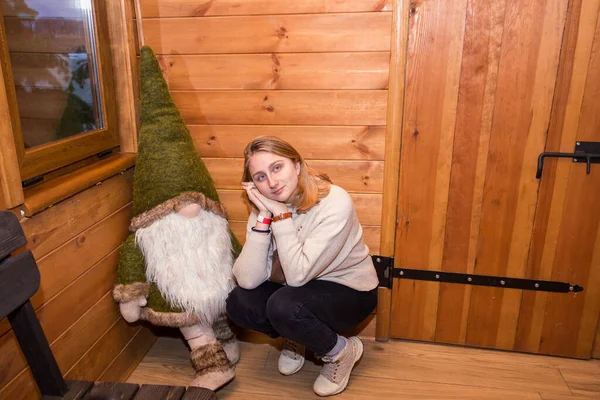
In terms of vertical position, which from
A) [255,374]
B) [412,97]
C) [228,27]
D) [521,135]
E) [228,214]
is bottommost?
[255,374]

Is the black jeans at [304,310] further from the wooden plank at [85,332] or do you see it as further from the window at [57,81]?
the window at [57,81]

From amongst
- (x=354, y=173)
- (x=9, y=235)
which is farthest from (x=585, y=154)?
(x=9, y=235)

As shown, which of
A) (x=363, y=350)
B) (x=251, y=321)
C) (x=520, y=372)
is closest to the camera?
(x=251, y=321)

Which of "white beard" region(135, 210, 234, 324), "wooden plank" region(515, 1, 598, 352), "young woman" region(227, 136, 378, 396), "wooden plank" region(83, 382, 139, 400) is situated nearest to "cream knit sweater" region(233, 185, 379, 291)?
"young woman" region(227, 136, 378, 396)

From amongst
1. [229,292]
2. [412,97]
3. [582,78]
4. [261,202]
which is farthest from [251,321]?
[582,78]

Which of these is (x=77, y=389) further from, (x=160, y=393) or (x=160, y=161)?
(x=160, y=161)

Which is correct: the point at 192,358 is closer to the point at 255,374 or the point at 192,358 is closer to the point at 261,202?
the point at 255,374

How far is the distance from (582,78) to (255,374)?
5.17ft

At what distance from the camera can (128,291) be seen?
1.76 meters

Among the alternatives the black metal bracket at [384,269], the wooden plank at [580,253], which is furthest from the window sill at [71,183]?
the wooden plank at [580,253]

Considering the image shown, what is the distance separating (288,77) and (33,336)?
3.87 feet

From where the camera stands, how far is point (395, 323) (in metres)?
2.11

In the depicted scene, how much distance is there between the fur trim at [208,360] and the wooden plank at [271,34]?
1.10 metres

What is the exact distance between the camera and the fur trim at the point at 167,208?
1707mm
